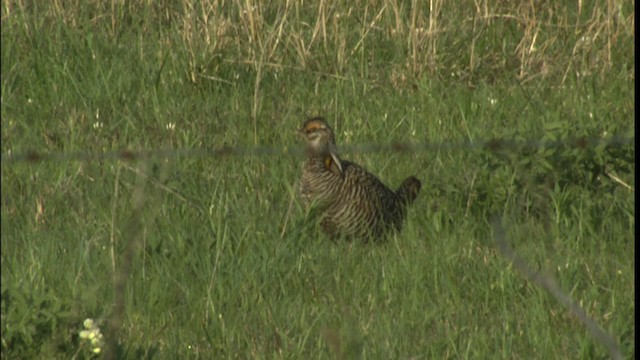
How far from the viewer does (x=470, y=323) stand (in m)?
5.09

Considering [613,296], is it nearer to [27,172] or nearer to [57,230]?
[57,230]

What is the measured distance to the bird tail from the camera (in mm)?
6299

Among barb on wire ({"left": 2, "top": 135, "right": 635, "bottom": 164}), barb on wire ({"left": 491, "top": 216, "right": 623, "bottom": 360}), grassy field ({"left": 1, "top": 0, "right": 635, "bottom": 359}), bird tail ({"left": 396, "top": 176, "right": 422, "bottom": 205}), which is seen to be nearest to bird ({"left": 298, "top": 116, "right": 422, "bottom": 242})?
bird tail ({"left": 396, "top": 176, "right": 422, "bottom": 205})

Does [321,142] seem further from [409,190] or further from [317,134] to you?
[409,190]

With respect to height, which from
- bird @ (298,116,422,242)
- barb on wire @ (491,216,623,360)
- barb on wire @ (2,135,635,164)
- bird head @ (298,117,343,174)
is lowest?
bird @ (298,116,422,242)

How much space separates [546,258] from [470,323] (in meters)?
0.69

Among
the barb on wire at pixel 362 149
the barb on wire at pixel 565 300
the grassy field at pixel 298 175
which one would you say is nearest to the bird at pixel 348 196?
the grassy field at pixel 298 175

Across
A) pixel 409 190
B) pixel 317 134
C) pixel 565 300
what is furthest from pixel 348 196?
pixel 565 300

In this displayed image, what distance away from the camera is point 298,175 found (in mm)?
6703

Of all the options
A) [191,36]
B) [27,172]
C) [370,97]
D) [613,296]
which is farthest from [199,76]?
[613,296]

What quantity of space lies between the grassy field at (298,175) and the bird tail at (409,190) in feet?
0.16

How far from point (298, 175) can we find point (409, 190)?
0.63 metres

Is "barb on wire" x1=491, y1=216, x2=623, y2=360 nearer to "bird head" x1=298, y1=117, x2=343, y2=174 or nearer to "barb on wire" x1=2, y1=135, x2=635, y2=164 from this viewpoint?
"barb on wire" x1=2, y1=135, x2=635, y2=164

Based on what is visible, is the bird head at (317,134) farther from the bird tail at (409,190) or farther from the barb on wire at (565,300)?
the barb on wire at (565,300)
